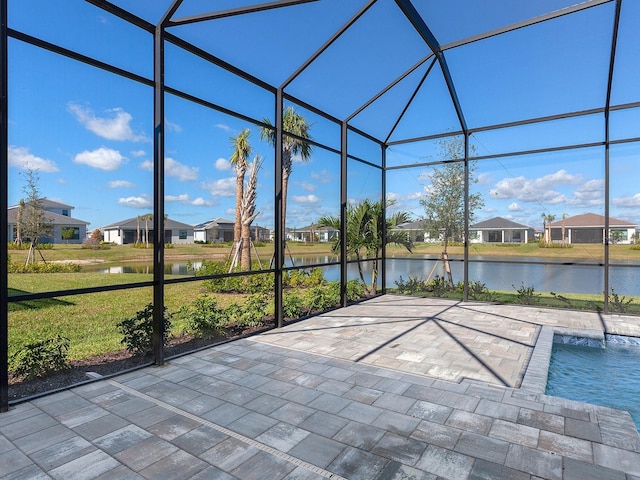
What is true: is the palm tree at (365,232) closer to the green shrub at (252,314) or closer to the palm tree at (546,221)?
the green shrub at (252,314)

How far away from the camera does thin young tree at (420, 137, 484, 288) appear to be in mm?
8305

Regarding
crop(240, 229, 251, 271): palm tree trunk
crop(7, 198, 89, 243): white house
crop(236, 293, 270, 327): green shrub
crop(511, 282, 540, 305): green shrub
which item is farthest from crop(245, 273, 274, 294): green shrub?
crop(511, 282, 540, 305): green shrub

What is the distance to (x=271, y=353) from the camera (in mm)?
4102

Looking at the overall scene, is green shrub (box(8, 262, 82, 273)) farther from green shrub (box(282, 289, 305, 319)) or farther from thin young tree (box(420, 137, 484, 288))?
thin young tree (box(420, 137, 484, 288))

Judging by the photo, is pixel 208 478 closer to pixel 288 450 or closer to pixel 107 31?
pixel 288 450

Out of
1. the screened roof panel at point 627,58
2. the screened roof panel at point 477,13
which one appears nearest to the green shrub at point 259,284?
the screened roof panel at point 477,13

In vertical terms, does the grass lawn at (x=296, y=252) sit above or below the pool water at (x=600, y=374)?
A: above

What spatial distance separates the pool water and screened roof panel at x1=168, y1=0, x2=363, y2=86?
470 centimetres

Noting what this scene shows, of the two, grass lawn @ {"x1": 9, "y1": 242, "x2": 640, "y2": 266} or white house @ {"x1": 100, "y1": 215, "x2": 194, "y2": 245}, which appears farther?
white house @ {"x1": 100, "y1": 215, "x2": 194, "y2": 245}

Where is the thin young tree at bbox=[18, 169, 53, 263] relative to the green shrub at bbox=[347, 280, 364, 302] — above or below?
above

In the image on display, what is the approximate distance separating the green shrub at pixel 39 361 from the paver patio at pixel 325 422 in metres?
0.48

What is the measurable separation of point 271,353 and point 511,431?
2.48 m

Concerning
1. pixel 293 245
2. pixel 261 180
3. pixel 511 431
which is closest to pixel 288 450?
pixel 511 431

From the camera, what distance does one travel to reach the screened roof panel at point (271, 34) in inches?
157
